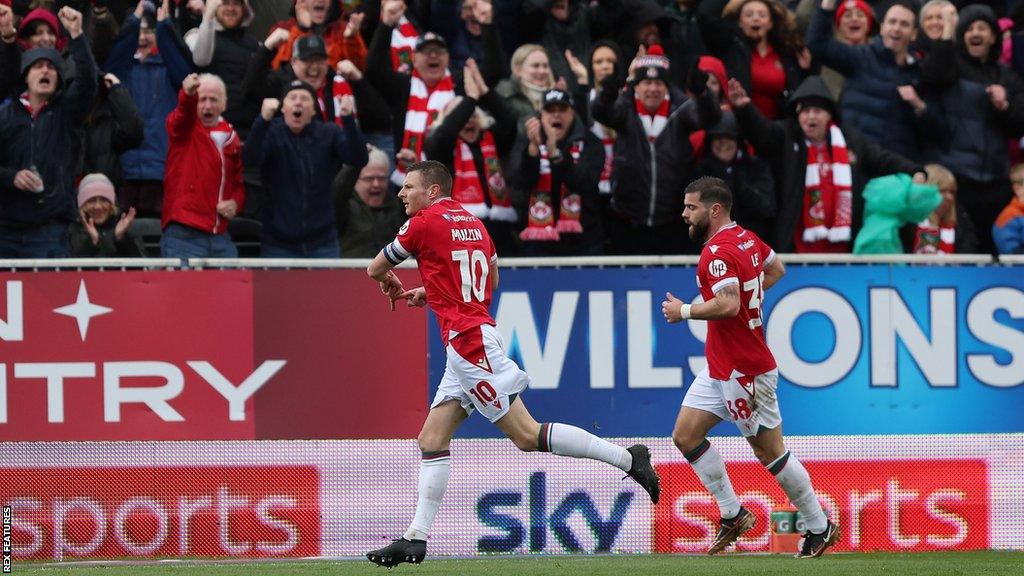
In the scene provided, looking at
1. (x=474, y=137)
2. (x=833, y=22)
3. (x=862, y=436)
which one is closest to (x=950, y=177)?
(x=833, y=22)

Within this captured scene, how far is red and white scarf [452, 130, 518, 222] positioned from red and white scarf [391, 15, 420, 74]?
1.32 meters

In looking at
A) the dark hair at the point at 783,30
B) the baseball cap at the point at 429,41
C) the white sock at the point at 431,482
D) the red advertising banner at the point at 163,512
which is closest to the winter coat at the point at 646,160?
the baseball cap at the point at 429,41

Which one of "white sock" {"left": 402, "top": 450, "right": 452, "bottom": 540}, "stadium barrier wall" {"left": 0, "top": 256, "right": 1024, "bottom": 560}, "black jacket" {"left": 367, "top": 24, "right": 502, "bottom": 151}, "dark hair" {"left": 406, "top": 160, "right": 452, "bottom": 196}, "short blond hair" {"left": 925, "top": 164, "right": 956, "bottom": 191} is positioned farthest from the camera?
"black jacket" {"left": 367, "top": 24, "right": 502, "bottom": 151}

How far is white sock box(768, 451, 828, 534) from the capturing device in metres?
9.38

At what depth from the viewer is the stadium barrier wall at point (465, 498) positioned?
35.0ft

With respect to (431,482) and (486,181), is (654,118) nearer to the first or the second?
(486,181)

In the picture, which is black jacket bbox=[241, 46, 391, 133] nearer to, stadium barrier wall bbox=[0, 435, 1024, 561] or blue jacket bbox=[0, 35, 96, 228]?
blue jacket bbox=[0, 35, 96, 228]

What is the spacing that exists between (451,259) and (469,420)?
2.75 metres

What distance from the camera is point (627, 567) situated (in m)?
9.37

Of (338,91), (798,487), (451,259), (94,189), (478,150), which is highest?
(338,91)

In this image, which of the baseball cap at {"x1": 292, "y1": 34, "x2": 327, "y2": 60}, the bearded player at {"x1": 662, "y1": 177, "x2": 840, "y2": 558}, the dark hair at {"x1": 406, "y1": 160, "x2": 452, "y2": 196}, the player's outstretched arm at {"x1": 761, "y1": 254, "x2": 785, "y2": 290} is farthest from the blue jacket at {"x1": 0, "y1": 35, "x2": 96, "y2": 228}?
the player's outstretched arm at {"x1": 761, "y1": 254, "x2": 785, "y2": 290}

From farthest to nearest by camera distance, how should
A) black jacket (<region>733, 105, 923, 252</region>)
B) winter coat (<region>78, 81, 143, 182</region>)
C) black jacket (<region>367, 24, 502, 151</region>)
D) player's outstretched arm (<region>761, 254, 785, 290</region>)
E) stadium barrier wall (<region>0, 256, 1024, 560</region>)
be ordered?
black jacket (<region>367, 24, 502, 151</region>) < black jacket (<region>733, 105, 923, 252</region>) < winter coat (<region>78, 81, 143, 182</region>) < stadium barrier wall (<region>0, 256, 1024, 560</region>) < player's outstretched arm (<region>761, 254, 785, 290</region>)

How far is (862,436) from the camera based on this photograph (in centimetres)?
1116

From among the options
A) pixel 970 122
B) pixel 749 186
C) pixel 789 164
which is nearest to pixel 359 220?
pixel 749 186
